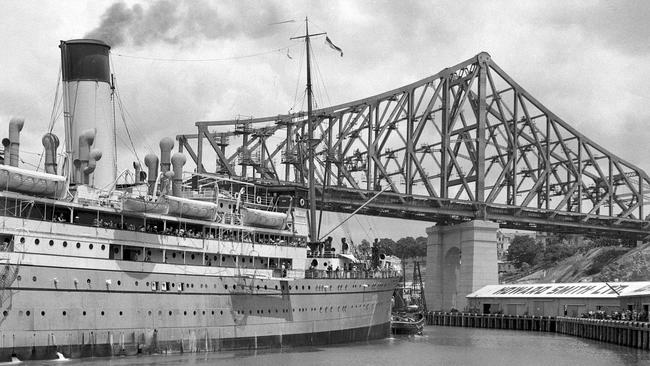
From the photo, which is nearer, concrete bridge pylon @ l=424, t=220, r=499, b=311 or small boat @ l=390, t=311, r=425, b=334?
small boat @ l=390, t=311, r=425, b=334

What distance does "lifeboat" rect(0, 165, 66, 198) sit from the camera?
116 ft

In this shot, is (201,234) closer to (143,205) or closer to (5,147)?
(143,205)

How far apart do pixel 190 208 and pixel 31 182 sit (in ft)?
26.7

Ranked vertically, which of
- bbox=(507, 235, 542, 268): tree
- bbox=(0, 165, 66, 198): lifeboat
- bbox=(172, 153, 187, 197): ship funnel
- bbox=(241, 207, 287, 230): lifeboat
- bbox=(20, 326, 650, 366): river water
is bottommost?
bbox=(20, 326, 650, 366): river water

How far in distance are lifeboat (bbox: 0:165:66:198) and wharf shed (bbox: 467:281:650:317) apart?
43116mm

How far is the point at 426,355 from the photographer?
154ft

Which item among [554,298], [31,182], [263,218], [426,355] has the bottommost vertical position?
[426,355]

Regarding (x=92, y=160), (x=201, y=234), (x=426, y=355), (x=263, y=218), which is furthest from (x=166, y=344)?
(x=426, y=355)

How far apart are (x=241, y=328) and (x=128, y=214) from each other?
7827mm

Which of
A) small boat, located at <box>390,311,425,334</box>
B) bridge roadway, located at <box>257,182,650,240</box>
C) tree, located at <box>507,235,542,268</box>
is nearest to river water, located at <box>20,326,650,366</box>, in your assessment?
small boat, located at <box>390,311,425,334</box>

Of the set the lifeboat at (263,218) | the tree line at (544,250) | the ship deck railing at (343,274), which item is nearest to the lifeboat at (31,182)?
the lifeboat at (263,218)

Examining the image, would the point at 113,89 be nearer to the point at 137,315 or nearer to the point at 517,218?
the point at 137,315

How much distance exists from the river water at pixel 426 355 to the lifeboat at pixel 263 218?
20.4 ft

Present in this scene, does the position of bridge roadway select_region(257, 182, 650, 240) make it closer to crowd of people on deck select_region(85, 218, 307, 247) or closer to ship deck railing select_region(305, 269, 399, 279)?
ship deck railing select_region(305, 269, 399, 279)
